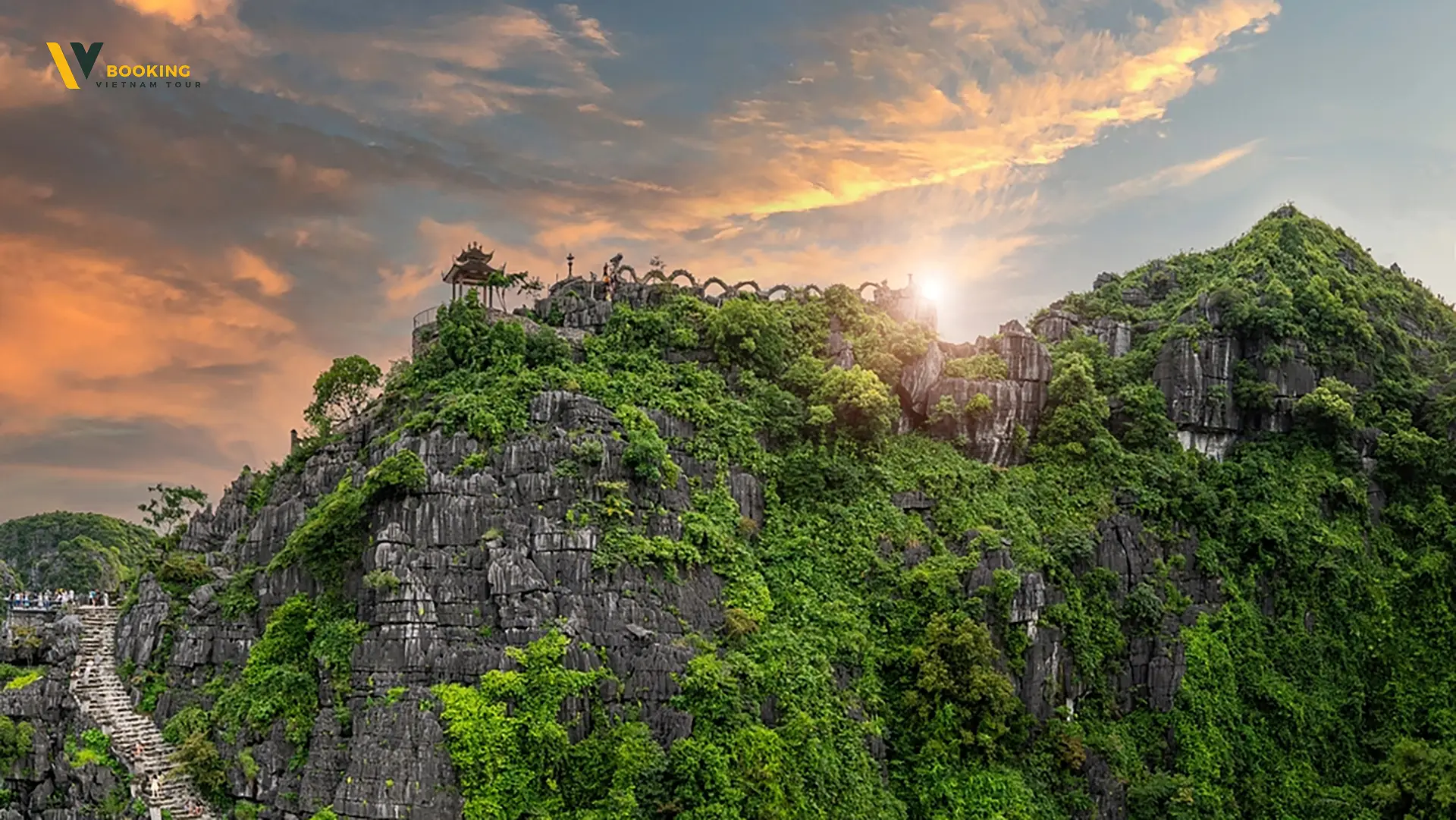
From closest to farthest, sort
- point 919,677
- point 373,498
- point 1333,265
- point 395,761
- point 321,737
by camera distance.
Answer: point 395,761 → point 321,737 → point 373,498 → point 919,677 → point 1333,265

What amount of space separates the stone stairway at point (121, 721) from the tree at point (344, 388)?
34.2ft

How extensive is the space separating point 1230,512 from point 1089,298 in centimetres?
1487

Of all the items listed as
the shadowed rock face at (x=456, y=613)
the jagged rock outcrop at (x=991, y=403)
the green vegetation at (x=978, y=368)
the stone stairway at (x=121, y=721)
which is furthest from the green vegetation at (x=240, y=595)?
the green vegetation at (x=978, y=368)

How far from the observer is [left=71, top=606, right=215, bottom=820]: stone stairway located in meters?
34.3

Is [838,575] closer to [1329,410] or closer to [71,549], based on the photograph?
[1329,410]

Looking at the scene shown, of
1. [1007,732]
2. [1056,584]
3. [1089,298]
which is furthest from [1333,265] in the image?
[1007,732]

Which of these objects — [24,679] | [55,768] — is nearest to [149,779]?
[55,768]

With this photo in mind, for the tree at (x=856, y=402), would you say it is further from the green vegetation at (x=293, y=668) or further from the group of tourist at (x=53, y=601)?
the group of tourist at (x=53, y=601)

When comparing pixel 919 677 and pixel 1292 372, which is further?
pixel 1292 372

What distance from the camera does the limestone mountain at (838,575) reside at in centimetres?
3170

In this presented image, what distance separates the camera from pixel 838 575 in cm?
3891

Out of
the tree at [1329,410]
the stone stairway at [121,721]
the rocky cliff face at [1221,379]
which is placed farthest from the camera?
the rocky cliff face at [1221,379]

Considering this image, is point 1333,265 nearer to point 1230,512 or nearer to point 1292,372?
point 1292,372

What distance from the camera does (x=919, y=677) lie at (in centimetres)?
3662
